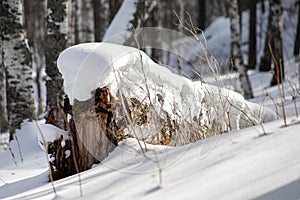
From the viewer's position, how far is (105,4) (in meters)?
11.6

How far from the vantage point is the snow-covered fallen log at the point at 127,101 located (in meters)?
3.00

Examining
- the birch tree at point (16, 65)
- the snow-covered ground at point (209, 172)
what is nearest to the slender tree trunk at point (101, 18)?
the birch tree at point (16, 65)

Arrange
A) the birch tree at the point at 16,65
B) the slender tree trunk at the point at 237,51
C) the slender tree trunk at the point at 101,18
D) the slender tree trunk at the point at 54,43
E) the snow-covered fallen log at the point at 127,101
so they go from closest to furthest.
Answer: the snow-covered fallen log at the point at 127,101, the birch tree at the point at 16,65, the slender tree trunk at the point at 54,43, the slender tree trunk at the point at 237,51, the slender tree trunk at the point at 101,18

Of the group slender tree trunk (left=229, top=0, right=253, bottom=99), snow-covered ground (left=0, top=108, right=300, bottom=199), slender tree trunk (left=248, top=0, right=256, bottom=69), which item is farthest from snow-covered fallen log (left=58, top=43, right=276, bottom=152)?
slender tree trunk (left=248, top=0, right=256, bottom=69)

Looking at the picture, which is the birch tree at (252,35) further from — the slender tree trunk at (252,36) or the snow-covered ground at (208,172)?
the snow-covered ground at (208,172)

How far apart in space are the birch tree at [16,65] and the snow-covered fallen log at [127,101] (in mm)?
2577

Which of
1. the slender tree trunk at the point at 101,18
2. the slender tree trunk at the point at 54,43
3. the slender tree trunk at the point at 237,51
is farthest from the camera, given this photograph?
the slender tree trunk at the point at 101,18

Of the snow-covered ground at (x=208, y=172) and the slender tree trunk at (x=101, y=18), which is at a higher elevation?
the slender tree trunk at (x=101, y=18)

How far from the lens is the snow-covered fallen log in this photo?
9.83 feet

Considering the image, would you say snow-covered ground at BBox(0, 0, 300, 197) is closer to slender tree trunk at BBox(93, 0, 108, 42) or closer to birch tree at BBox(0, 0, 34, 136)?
birch tree at BBox(0, 0, 34, 136)

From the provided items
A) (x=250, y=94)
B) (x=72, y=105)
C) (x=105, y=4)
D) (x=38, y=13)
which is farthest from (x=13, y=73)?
(x=38, y=13)

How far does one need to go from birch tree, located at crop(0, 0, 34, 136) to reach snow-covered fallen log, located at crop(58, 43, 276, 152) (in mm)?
2577

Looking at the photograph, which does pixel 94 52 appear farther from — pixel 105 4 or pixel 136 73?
pixel 105 4

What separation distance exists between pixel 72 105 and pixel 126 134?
1.45ft
